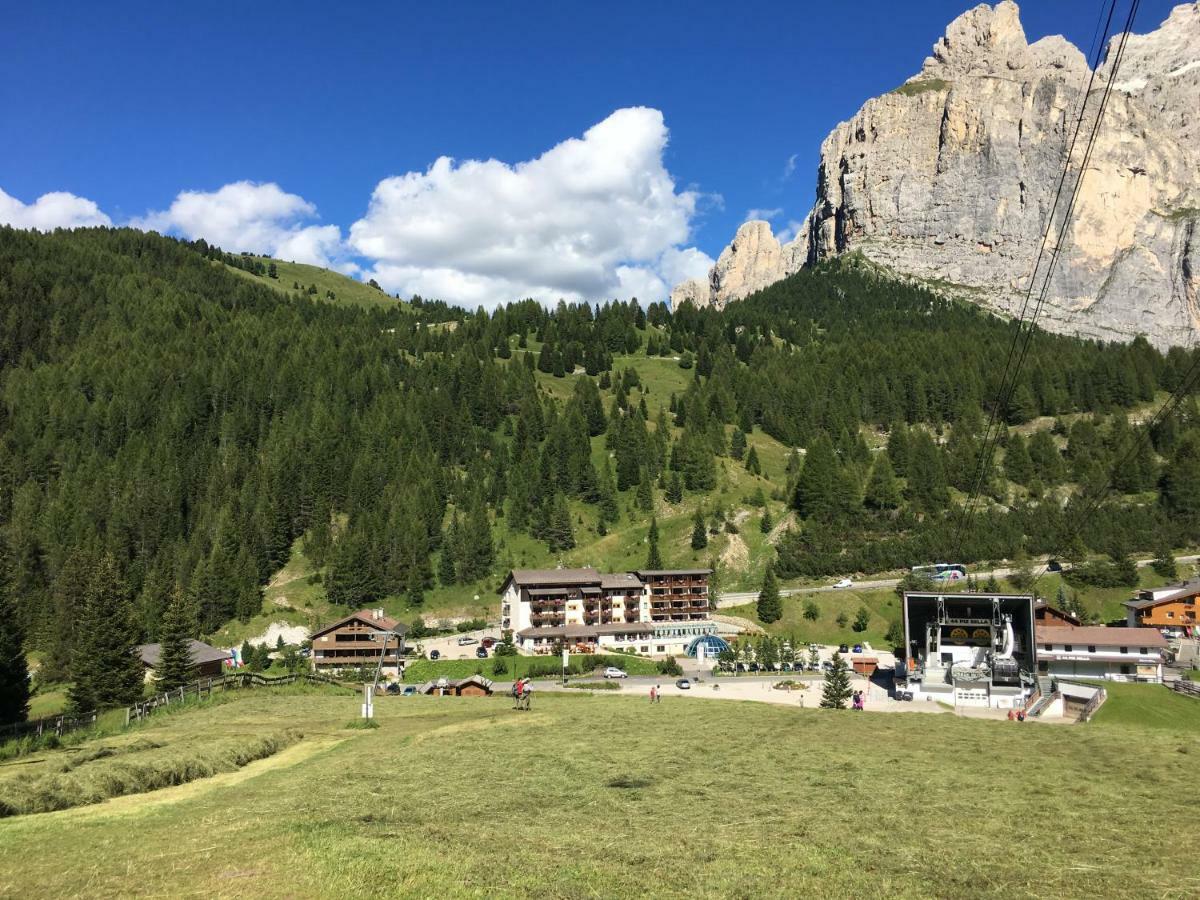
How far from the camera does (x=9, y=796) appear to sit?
63.9 ft

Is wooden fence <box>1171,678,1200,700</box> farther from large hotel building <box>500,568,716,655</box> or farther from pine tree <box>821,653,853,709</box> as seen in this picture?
large hotel building <box>500,568,716,655</box>

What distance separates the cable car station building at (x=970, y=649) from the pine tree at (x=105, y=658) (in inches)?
2586

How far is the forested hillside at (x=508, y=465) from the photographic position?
11594cm

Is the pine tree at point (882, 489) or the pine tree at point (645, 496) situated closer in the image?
the pine tree at point (882, 489)

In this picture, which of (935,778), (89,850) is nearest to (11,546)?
(89,850)

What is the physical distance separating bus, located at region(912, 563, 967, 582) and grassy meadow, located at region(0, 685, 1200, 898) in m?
76.5

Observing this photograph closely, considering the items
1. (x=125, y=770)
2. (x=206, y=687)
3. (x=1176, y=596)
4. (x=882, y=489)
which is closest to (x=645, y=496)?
(x=882, y=489)

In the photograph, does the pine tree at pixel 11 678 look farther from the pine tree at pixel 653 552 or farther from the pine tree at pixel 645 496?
the pine tree at pixel 645 496

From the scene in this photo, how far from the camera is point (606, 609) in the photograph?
361ft

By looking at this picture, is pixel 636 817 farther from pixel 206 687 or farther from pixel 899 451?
pixel 899 451

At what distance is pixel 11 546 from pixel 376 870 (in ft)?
442

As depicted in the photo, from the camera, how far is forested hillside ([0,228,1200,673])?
116m

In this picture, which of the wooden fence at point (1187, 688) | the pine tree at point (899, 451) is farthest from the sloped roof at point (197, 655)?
the pine tree at point (899, 451)

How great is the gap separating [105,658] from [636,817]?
57011mm
